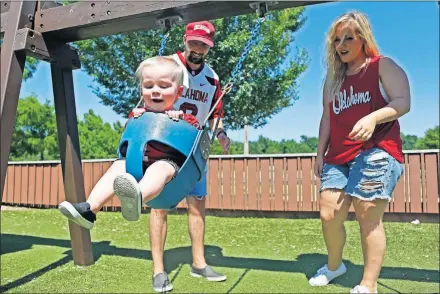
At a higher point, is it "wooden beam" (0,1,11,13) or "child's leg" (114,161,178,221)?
"wooden beam" (0,1,11,13)

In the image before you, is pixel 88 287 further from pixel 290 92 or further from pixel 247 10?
pixel 290 92

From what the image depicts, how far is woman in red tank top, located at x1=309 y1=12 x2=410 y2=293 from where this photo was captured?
237 centimetres

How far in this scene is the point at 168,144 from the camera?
205 centimetres

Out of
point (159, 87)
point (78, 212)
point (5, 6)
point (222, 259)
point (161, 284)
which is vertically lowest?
point (222, 259)

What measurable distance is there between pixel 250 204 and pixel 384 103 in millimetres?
5107

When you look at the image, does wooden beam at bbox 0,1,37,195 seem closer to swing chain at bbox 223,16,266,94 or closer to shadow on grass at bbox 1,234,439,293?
shadow on grass at bbox 1,234,439,293

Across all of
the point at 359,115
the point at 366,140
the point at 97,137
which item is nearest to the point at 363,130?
the point at 366,140

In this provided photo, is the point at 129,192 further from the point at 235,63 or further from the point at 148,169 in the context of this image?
the point at 235,63

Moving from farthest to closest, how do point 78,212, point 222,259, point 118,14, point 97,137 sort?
1. point 97,137
2. point 222,259
3. point 118,14
4. point 78,212

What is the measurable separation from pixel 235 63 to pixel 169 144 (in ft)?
30.7

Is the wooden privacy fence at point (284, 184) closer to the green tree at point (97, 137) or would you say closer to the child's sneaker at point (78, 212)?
the child's sneaker at point (78, 212)

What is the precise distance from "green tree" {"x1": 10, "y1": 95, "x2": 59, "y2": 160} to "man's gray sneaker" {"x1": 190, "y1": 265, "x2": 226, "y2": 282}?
45.9 feet

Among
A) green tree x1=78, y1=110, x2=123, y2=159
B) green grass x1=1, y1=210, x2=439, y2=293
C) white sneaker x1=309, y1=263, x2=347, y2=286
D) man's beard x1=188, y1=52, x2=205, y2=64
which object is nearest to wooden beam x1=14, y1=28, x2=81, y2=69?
man's beard x1=188, y1=52, x2=205, y2=64

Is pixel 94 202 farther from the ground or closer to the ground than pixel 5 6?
closer to the ground
